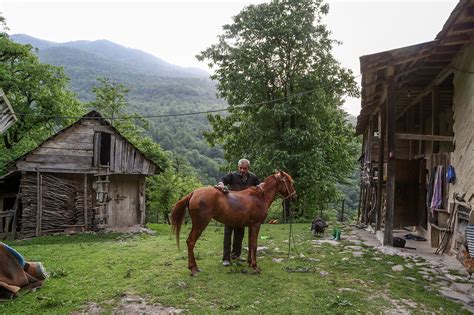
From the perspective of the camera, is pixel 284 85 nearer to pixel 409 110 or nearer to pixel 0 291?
pixel 409 110

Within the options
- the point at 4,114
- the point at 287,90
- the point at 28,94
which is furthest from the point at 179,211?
the point at 28,94

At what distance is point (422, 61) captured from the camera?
368 inches

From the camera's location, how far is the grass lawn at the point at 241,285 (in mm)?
5098

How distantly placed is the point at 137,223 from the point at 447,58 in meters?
15.2

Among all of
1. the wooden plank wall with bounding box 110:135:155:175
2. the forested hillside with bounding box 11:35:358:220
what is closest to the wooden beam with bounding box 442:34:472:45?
the forested hillside with bounding box 11:35:358:220

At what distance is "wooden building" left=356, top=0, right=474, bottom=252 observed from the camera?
7973mm

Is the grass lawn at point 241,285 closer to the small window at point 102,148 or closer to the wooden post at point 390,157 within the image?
the wooden post at point 390,157

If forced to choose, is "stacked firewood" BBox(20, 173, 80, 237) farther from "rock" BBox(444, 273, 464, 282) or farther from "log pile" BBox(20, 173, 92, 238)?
"rock" BBox(444, 273, 464, 282)

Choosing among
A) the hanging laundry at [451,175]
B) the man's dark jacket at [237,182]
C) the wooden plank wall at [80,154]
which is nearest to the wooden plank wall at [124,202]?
the wooden plank wall at [80,154]

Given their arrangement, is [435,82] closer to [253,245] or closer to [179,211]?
[253,245]

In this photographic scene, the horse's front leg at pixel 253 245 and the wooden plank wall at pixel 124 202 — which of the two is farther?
the wooden plank wall at pixel 124 202

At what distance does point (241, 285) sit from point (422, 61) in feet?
24.6

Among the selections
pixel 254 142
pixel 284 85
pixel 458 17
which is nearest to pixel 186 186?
pixel 254 142

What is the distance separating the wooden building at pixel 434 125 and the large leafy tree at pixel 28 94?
67.9ft
